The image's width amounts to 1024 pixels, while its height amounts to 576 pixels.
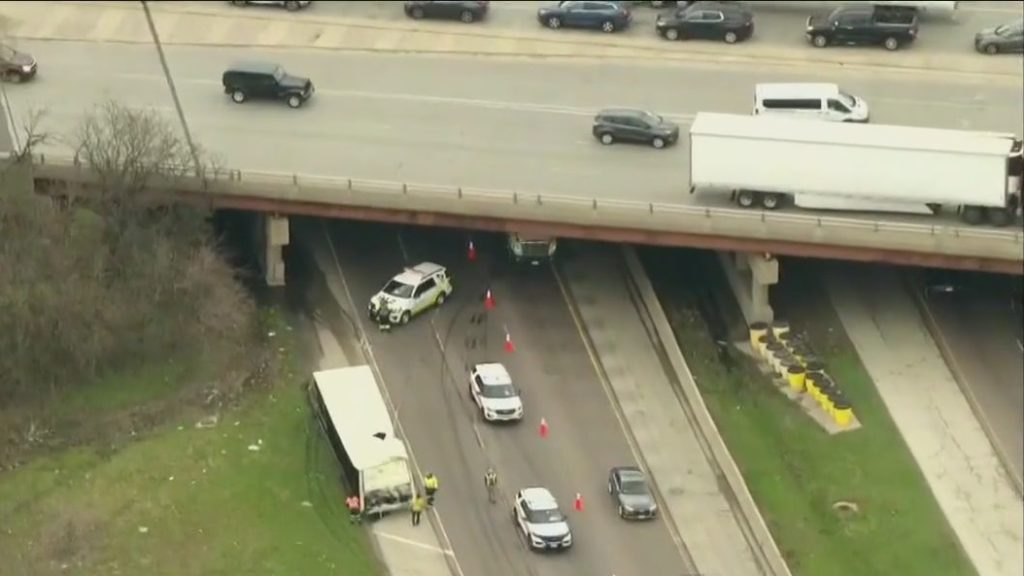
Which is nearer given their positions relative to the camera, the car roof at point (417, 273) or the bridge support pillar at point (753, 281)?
the bridge support pillar at point (753, 281)

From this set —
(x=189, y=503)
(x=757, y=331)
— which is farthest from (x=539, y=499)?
(x=757, y=331)

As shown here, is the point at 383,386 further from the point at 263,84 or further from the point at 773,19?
the point at 773,19

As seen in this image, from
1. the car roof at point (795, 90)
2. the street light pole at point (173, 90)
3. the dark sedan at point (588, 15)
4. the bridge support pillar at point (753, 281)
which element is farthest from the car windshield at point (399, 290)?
the dark sedan at point (588, 15)

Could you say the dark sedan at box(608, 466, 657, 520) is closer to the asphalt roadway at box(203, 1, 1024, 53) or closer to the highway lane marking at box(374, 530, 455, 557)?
the highway lane marking at box(374, 530, 455, 557)

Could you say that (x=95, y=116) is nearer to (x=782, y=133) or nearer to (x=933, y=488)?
(x=782, y=133)

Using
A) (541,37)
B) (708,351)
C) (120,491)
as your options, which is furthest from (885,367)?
(120,491)

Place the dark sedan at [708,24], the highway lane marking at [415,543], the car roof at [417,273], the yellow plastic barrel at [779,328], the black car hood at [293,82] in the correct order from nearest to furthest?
the highway lane marking at [415,543] < the car roof at [417,273] < the yellow plastic barrel at [779,328] < the black car hood at [293,82] < the dark sedan at [708,24]

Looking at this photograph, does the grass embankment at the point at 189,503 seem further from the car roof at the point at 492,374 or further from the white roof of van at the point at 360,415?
the car roof at the point at 492,374
